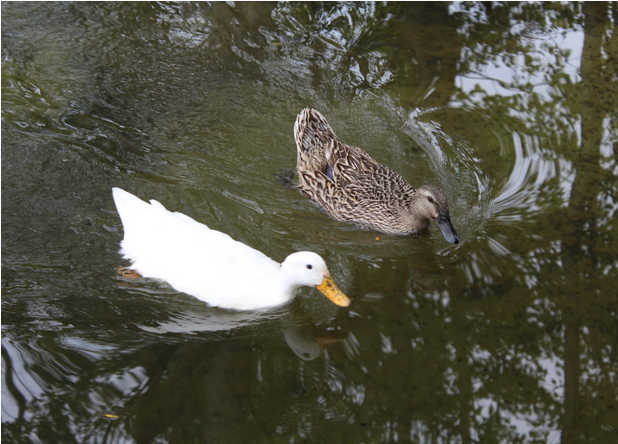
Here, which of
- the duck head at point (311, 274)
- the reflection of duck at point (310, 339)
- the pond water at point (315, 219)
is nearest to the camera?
the pond water at point (315, 219)

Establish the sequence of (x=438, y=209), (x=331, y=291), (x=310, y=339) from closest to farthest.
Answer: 1. (x=310, y=339)
2. (x=331, y=291)
3. (x=438, y=209)

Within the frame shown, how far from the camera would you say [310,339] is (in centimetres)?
438

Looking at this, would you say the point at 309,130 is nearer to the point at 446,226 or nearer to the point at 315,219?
the point at 315,219

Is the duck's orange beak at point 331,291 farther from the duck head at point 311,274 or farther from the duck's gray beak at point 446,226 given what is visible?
the duck's gray beak at point 446,226

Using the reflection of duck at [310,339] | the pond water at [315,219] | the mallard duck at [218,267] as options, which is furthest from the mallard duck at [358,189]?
the reflection of duck at [310,339]

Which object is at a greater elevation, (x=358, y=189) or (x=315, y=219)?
(x=358, y=189)

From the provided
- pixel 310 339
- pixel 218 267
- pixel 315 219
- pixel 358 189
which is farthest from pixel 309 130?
pixel 310 339

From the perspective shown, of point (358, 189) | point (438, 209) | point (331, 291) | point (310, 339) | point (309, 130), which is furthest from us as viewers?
point (309, 130)

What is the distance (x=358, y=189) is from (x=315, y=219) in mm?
540

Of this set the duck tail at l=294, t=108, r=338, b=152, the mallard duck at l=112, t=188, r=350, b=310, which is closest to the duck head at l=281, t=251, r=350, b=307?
the mallard duck at l=112, t=188, r=350, b=310

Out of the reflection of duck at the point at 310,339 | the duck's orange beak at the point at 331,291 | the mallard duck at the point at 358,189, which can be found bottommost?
the reflection of duck at the point at 310,339

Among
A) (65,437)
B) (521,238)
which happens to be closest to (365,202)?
(521,238)

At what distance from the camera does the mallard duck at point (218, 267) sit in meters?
4.50

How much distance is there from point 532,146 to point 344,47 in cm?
293
